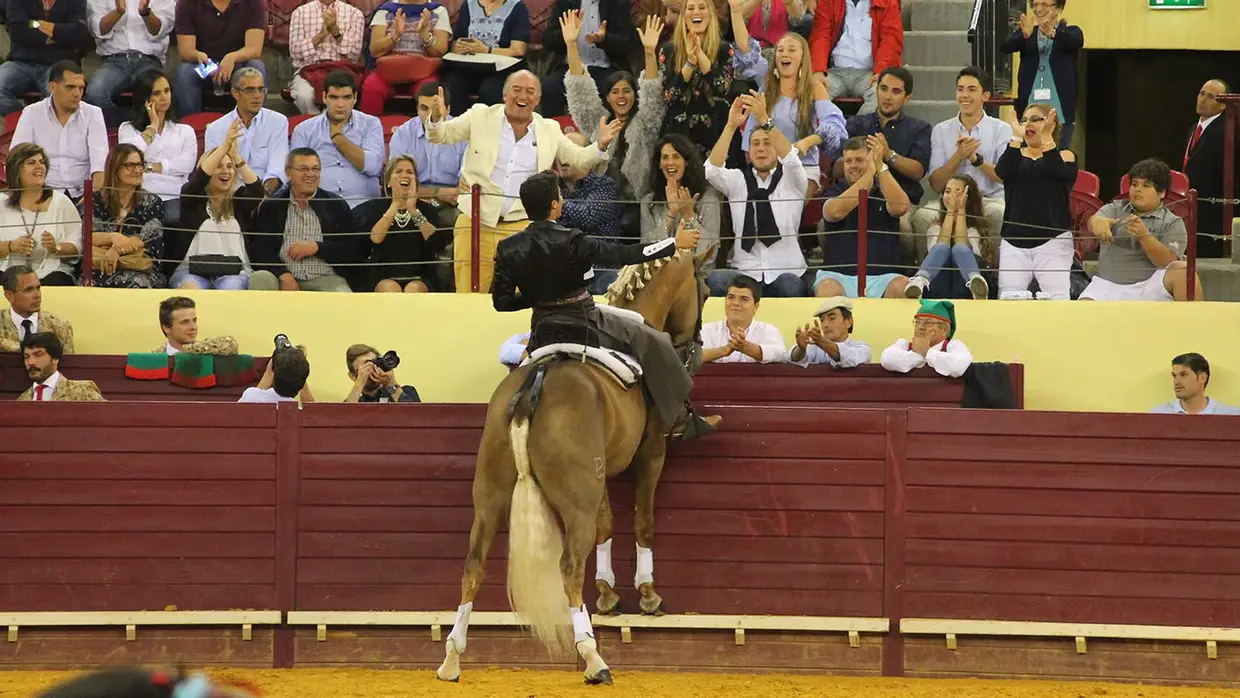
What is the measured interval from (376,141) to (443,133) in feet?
2.65

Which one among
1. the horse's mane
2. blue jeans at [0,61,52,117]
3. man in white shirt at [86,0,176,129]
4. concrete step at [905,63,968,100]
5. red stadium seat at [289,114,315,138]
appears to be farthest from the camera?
concrete step at [905,63,968,100]

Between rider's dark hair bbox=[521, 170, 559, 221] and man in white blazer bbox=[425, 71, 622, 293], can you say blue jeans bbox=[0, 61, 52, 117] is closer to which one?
man in white blazer bbox=[425, 71, 622, 293]

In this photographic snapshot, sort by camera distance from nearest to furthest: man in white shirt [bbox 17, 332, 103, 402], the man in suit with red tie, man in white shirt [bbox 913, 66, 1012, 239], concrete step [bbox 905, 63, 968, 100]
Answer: man in white shirt [bbox 17, 332, 103, 402]
man in white shirt [bbox 913, 66, 1012, 239]
the man in suit with red tie
concrete step [bbox 905, 63, 968, 100]

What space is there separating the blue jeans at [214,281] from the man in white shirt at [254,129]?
2.15ft

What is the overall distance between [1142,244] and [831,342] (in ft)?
6.60

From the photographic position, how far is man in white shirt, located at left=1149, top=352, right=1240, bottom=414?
9250mm

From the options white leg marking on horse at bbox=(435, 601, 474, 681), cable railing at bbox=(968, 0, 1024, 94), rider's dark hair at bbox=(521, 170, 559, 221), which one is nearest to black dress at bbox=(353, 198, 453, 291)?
rider's dark hair at bbox=(521, 170, 559, 221)

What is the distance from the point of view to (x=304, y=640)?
8438 millimetres

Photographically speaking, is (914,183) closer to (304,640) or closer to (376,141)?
(376,141)

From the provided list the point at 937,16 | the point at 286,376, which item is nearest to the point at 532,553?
the point at 286,376

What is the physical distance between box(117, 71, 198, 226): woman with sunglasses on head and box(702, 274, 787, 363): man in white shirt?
338cm

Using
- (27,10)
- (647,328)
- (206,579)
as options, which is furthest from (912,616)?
(27,10)

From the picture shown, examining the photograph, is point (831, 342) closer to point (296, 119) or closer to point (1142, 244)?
point (1142, 244)

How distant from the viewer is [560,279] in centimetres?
729
